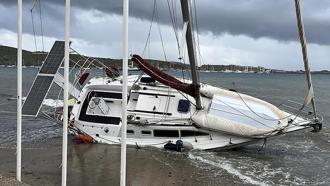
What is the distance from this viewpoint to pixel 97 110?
75.8 ft

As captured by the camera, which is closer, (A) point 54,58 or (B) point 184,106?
(A) point 54,58

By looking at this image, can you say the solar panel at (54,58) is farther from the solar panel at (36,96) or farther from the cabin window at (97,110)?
the cabin window at (97,110)

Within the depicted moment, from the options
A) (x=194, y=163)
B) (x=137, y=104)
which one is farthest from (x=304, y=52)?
(x=137, y=104)

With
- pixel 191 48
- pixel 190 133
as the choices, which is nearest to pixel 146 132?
pixel 190 133

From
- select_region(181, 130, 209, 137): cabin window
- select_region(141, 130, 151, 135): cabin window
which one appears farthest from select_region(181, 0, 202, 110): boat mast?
select_region(141, 130, 151, 135): cabin window

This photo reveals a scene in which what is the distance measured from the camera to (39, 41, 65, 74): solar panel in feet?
44.0

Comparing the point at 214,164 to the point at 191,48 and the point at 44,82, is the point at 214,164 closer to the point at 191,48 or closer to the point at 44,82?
the point at 191,48

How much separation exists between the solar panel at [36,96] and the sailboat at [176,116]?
582 centimetres

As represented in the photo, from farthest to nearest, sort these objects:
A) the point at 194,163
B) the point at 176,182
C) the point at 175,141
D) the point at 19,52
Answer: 1. the point at 175,141
2. the point at 194,163
3. the point at 176,182
4. the point at 19,52

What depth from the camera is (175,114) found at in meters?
21.7

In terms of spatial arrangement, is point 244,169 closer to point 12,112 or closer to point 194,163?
point 194,163

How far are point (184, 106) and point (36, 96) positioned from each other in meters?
9.60

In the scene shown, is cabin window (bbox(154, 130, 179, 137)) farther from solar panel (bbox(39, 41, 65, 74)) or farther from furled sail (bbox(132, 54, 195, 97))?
solar panel (bbox(39, 41, 65, 74))

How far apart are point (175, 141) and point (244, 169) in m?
4.04
